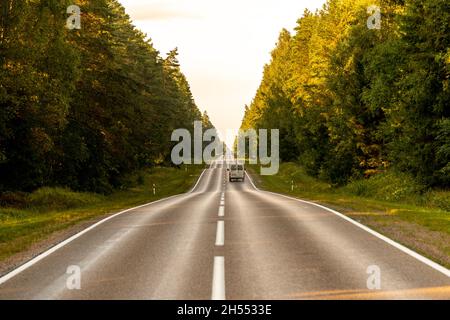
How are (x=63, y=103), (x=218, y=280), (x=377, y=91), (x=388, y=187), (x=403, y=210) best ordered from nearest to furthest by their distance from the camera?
1. (x=218, y=280)
2. (x=403, y=210)
3. (x=63, y=103)
4. (x=377, y=91)
5. (x=388, y=187)

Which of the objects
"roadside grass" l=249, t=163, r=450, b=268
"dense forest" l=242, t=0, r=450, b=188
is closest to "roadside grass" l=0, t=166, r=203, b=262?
"roadside grass" l=249, t=163, r=450, b=268

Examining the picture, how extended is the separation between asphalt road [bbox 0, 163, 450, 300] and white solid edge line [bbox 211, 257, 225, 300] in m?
0.02

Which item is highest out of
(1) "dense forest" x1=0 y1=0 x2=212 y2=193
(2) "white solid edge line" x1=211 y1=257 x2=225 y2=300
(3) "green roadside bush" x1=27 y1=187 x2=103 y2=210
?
(1) "dense forest" x1=0 y1=0 x2=212 y2=193

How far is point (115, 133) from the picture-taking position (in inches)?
1268

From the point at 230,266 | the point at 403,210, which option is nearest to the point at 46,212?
the point at 403,210

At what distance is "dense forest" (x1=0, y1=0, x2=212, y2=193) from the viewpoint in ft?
67.8

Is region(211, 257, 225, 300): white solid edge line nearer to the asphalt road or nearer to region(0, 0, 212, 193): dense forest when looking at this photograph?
the asphalt road

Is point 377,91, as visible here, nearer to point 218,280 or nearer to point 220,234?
point 220,234

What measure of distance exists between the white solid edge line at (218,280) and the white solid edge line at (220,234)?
1610 mm

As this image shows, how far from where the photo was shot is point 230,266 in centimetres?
893

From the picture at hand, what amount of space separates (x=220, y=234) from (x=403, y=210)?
27.9 feet

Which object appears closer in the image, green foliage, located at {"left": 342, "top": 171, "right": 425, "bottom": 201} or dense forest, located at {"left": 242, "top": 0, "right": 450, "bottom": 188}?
dense forest, located at {"left": 242, "top": 0, "right": 450, "bottom": 188}

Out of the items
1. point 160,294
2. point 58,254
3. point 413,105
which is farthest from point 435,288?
point 413,105

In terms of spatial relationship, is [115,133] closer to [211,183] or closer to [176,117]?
[211,183]
